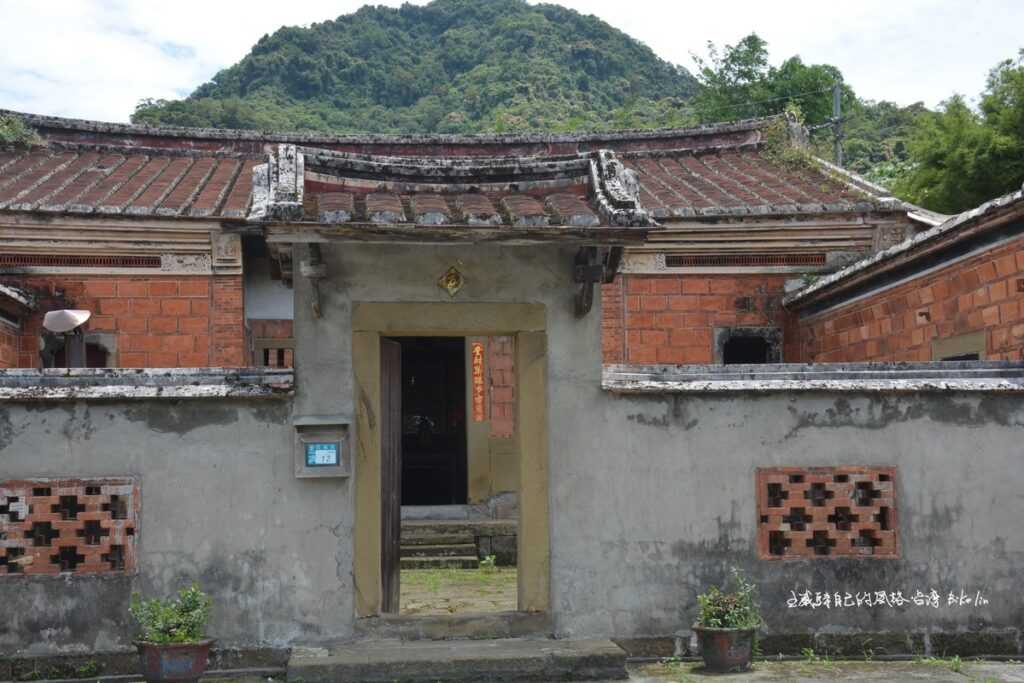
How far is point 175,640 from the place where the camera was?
6.63m

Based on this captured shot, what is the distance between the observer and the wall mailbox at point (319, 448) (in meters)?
7.34

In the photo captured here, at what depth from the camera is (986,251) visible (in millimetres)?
9414

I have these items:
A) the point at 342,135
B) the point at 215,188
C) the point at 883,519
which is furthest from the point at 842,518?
the point at 342,135

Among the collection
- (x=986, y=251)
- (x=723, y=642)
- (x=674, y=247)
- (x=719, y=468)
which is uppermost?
(x=674, y=247)

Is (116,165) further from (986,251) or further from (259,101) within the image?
(259,101)

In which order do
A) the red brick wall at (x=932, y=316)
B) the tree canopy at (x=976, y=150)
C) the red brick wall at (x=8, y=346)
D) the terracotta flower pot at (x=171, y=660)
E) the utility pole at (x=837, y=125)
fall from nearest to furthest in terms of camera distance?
the terracotta flower pot at (x=171, y=660)
the red brick wall at (x=932, y=316)
the red brick wall at (x=8, y=346)
the tree canopy at (x=976, y=150)
the utility pole at (x=837, y=125)

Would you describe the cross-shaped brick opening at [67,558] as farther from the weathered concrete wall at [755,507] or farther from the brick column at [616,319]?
the brick column at [616,319]

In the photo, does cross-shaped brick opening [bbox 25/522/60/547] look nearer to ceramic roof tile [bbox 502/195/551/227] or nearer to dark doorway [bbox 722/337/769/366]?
ceramic roof tile [bbox 502/195/551/227]

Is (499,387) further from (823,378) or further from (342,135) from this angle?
(823,378)

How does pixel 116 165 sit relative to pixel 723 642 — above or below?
above

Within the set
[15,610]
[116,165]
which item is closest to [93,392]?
[15,610]

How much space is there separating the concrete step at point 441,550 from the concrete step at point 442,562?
13 cm

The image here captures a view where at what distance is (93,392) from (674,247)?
7.59m

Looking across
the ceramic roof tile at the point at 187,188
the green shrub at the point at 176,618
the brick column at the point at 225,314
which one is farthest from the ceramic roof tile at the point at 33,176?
the green shrub at the point at 176,618
